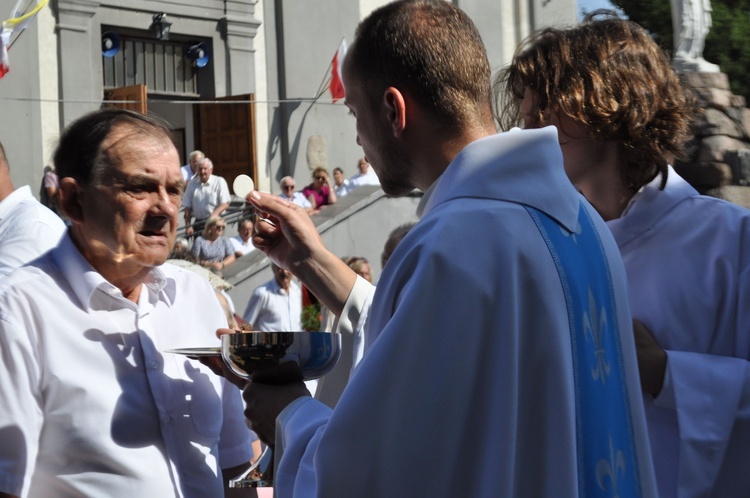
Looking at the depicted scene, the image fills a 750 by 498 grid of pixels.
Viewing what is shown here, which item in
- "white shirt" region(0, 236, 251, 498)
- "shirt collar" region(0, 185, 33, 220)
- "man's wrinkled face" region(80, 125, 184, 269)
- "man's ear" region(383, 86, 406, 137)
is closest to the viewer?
"man's ear" region(383, 86, 406, 137)

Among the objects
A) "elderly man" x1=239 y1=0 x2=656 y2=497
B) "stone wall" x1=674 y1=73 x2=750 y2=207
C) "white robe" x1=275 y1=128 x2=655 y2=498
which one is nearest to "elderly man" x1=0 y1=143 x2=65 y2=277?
"elderly man" x1=239 y1=0 x2=656 y2=497

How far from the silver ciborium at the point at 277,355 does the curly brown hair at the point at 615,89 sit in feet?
3.10

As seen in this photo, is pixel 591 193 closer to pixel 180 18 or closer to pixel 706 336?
pixel 706 336

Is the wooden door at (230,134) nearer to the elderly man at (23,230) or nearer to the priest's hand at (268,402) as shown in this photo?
the elderly man at (23,230)

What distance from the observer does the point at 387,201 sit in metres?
16.6

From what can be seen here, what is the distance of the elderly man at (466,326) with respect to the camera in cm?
188

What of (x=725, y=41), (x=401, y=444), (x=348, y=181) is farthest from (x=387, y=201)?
(x=725, y=41)

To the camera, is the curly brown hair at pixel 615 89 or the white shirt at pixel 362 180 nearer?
the curly brown hair at pixel 615 89

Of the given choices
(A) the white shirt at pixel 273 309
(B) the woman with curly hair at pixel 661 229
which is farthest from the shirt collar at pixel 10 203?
(A) the white shirt at pixel 273 309

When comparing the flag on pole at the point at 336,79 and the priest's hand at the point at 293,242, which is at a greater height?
the flag on pole at the point at 336,79

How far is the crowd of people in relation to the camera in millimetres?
1890

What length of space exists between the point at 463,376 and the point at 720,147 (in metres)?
12.0

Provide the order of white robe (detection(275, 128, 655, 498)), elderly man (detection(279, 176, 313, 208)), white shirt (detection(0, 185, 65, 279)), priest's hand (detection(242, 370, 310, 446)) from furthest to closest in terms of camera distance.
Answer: elderly man (detection(279, 176, 313, 208)) → white shirt (detection(0, 185, 65, 279)) → priest's hand (detection(242, 370, 310, 446)) → white robe (detection(275, 128, 655, 498))

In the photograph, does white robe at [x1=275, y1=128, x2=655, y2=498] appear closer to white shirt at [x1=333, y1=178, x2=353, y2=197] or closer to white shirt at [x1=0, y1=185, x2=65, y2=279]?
white shirt at [x1=0, y1=185, x2=65, y2=279]
